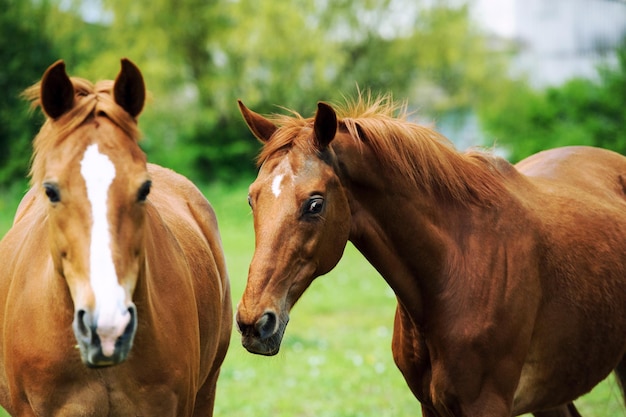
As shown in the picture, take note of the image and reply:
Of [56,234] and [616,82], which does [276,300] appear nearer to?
[56,234]

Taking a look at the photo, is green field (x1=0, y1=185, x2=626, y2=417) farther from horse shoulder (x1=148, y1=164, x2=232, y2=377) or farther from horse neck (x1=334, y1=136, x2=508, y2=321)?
horse neck (x1=334, y1=136, x2=508, y2=321)

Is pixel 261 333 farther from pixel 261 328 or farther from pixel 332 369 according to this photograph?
pixel 332 369

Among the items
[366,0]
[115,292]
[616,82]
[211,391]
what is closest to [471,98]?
[366,0]

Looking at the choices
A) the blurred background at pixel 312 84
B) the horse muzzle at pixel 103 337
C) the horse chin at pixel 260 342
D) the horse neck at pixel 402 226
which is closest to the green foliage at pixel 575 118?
the blurred background at pixel 312 84

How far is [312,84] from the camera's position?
978 inches

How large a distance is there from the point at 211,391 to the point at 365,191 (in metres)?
1.75

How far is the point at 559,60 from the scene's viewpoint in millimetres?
34125

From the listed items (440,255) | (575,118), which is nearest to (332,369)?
(440,255)

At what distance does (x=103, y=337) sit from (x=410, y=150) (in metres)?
1.75

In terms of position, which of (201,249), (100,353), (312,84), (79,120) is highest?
(79,120)

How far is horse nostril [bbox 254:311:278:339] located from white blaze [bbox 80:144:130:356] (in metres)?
0.74

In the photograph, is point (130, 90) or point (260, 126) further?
point (260, 126)

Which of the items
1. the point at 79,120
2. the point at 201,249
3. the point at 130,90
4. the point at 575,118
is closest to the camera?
the point at 79,120

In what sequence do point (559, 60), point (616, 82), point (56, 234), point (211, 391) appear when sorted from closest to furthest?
point (56, 234) → point (211, 391) → point (616, 82) → point (559, 60)
